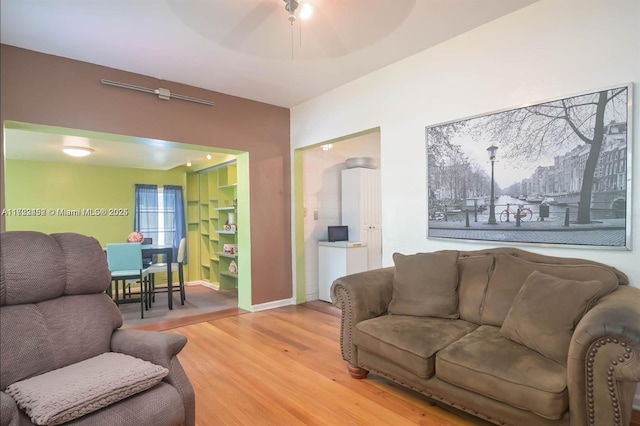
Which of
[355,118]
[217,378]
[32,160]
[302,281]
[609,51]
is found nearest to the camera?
[609,51]

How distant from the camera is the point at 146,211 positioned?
22.2ft

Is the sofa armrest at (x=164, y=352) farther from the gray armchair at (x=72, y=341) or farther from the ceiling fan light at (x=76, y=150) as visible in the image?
the ceiling fan light at (x=76, y=150)

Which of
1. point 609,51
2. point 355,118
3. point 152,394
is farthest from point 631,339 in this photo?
point 355,118

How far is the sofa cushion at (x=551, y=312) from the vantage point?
1.75m

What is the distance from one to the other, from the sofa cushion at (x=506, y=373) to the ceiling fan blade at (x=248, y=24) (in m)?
2.52

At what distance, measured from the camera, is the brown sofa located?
1.51 meters

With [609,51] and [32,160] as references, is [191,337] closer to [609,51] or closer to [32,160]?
[609,51]

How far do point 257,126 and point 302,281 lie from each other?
2147 millimetres

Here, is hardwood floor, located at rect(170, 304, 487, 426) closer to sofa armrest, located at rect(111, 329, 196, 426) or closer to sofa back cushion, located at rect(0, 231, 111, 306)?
sofa armrest, located at rect(111, 329, 196, 426)

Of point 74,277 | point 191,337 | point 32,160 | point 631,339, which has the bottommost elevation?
point 191,337

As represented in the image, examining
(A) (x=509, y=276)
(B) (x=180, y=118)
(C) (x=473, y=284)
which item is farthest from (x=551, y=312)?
(B) (x=180, y=118)

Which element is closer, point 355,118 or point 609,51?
point 609,51

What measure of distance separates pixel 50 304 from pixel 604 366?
8.31ft

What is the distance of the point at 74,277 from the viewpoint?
1775 mm
